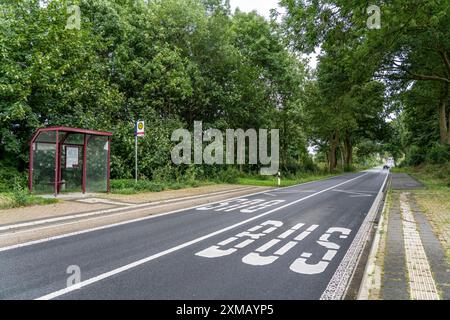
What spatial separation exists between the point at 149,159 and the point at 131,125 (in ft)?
7.29

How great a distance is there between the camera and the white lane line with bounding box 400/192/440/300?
3.75 metres

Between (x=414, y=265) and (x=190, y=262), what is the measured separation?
11.7 ft

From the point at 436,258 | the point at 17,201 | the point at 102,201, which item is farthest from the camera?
the point at 102,201

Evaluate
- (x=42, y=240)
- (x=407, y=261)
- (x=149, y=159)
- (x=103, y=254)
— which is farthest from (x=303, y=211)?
(x=149, y=159)

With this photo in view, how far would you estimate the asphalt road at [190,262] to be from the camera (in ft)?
13.0

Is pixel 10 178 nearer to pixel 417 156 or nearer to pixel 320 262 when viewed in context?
pixel 320 262

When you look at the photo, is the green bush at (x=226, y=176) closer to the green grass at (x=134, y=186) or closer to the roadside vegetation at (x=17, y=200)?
the green grass at (x=134, y=186)

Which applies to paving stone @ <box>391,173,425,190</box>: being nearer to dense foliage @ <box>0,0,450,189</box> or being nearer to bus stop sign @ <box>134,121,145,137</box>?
dense foliage @ <box>0,0,450,189</box>

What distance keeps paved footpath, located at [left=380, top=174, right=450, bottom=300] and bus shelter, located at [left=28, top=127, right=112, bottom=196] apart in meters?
11.4

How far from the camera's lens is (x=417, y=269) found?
4.62 m

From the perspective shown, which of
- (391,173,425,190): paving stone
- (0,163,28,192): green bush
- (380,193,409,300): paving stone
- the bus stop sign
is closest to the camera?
(380,193,409,300): paving stone

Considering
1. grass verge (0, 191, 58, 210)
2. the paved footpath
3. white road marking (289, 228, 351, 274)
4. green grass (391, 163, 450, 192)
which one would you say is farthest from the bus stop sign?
green grass (391, 163, 450, 192)

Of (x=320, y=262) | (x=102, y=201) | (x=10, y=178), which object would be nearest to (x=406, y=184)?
(x=320, y=262)
